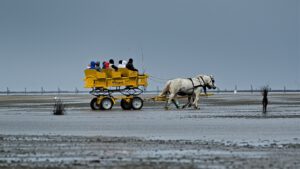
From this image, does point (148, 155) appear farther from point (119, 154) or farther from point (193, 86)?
point (193, 86)

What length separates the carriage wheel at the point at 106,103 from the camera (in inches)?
1560

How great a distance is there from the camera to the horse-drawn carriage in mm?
39906

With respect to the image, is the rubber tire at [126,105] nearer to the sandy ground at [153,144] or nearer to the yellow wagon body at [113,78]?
the yellow wagon body at [113,78]

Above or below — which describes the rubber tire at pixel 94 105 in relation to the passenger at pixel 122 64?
below

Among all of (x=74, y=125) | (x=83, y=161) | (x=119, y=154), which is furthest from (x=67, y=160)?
(x=74, y=125)

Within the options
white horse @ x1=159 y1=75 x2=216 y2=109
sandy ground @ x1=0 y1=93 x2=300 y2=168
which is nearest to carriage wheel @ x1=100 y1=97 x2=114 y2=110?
white horse @ x1=159 y1=75 x2=216 y2=109

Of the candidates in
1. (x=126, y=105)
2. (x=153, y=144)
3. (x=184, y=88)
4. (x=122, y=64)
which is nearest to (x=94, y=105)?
(x=126, y=105)

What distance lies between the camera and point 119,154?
1606cm

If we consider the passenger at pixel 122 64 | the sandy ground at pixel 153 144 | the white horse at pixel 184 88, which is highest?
the passenger at pixel 122 64

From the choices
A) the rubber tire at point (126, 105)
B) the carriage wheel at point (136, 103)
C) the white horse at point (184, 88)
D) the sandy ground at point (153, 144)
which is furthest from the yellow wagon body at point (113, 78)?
the sandy ground at point (153, 144)

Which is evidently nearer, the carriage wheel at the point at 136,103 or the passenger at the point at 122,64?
the carriage wheel at the point at 136,103

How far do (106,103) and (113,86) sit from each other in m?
0.90

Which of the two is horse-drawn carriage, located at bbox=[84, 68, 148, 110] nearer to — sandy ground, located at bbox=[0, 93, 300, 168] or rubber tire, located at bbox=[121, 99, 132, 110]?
rubber tire, located at bbox=[121, 99, 132, 110]

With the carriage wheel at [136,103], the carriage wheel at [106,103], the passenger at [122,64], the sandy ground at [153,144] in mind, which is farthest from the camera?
the passenger at [122,64]
